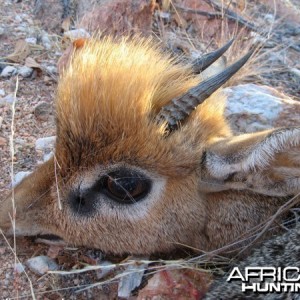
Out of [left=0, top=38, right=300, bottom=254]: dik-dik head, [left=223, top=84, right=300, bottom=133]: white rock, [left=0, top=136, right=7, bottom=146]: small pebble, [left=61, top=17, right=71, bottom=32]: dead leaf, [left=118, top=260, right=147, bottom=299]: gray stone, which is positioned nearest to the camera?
[left=0, top=38, right=300, bottom=254]: dik-dik head

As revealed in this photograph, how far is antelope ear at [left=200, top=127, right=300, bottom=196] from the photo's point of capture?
10.8 feet

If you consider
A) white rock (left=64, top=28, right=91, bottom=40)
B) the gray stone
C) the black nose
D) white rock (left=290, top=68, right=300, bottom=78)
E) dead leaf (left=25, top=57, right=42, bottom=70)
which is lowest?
dead leaf (left=25, top=57, right=42, bottom=70)

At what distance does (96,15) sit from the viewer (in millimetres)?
6938

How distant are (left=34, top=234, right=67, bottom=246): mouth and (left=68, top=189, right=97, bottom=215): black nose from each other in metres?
0.27

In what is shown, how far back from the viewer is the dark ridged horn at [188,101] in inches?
138

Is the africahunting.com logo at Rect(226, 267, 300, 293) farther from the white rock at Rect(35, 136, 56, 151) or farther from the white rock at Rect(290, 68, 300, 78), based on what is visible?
the white rock at Rect(290, 68, 300, 78)

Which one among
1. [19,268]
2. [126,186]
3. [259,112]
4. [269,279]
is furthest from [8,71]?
[269,279]

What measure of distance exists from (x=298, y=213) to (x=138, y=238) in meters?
1.04

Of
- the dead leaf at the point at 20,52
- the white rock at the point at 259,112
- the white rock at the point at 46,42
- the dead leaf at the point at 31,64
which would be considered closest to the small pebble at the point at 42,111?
the dead leaf at the point at 31,64

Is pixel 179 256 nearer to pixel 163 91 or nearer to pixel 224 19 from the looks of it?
pixel 163 91

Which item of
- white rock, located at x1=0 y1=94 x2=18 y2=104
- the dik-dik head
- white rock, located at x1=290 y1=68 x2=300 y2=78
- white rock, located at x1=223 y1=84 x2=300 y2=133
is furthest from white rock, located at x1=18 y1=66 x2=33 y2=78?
white rock, located at x1=290 y1=68 x2=300 y2=78

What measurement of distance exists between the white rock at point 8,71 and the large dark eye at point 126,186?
9.49 feet

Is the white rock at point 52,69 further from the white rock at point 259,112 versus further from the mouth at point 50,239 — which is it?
the mouth at point 50,239

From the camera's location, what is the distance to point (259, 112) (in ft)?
17.2
